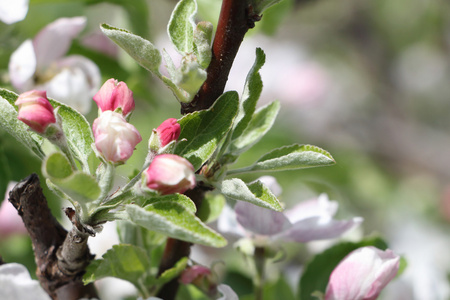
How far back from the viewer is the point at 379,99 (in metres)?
4.95

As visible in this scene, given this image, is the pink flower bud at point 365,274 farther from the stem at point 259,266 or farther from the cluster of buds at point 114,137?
the cluster of buds at point 114,137

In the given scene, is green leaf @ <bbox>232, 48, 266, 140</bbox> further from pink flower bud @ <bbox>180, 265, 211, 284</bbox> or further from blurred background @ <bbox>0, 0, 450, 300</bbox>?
blurred background @ <bbox>0, 0, 450, 300</bbox>

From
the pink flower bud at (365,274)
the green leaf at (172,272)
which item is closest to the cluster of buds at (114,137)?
the green leaf at (172,272)

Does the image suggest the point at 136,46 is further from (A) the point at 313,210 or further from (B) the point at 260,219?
(A) the point at 313,210

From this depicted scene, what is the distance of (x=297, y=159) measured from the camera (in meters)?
0.76

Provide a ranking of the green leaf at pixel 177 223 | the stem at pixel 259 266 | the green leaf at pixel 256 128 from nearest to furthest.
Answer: the green leaf at pixel 177 223
the green leaf at pixel 256 128
the stem at pixel 259 266

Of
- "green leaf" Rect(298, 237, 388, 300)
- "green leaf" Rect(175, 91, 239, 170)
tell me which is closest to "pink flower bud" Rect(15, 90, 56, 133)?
"green leaf" Rect(175, 91, 239, 170)

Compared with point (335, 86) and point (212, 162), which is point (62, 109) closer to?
point (212, 162)

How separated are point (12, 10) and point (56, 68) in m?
0.21

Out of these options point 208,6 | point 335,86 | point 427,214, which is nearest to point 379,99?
point 335,86

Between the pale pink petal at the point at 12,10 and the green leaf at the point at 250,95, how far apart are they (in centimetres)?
48

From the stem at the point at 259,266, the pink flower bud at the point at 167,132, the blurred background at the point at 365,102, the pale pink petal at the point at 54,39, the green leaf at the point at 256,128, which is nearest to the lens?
the pink flower bud at the point at 167,132

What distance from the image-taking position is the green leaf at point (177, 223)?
588mm

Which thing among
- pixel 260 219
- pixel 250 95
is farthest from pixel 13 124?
pixel 260 219
